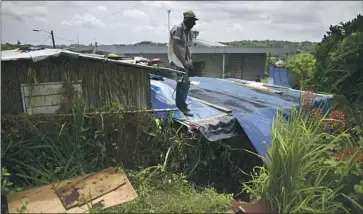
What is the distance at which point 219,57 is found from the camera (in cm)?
2309

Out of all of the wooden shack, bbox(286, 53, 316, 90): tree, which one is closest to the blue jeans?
the wooden shack

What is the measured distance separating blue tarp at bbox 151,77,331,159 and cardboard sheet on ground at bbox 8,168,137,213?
1.87 m

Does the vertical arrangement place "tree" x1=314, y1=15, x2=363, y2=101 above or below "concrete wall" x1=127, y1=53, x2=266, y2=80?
above

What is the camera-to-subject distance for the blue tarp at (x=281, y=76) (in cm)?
1398

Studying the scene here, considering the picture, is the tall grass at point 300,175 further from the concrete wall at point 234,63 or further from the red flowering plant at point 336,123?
the concrete wall at point 234,63

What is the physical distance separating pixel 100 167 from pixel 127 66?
5.63 feet

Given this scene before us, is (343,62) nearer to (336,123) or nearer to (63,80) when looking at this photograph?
(336,123)

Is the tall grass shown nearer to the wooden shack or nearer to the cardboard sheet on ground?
the cardboard sheet on ground

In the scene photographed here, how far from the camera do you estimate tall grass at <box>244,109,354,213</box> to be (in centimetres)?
357

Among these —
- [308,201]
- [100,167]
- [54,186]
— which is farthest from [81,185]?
[308,201]

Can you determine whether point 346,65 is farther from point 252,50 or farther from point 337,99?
point 252,50

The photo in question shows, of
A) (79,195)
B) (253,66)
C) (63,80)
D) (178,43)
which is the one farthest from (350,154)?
(253,66)

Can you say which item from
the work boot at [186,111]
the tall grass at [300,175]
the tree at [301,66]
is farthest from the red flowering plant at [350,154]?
the tree at [301,66]

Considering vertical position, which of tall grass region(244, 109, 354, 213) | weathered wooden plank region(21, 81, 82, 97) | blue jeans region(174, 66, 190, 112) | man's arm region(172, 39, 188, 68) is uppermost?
man's arm region(172, 39, 188, 68)
